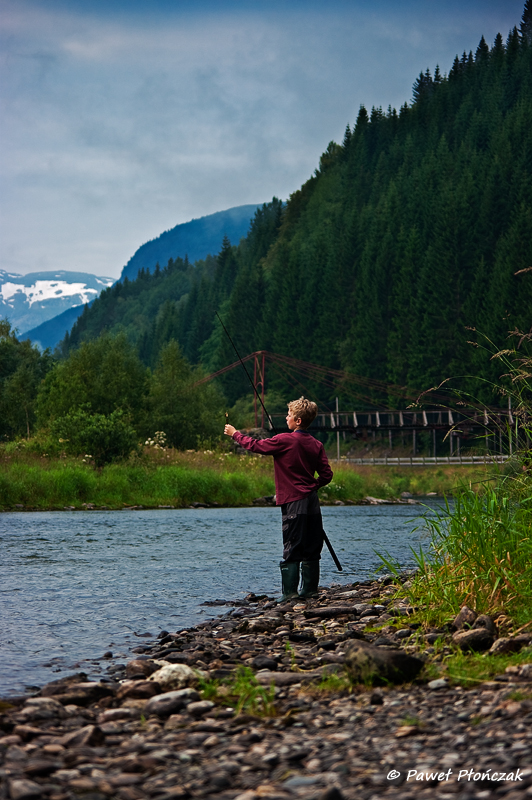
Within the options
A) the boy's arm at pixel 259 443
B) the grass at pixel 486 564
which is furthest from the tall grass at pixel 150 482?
the grass at pixel 486 564

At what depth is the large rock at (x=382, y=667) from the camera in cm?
457

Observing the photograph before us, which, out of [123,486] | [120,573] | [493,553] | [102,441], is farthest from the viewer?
[102,441]

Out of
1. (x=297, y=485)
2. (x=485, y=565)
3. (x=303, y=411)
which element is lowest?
(x=485, y=565)

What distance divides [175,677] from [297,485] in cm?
313

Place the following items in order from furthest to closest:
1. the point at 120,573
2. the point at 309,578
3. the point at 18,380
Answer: the point at 18,380 < the point at 120,573 < the point at 309,578

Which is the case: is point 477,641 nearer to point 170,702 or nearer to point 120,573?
point 170,702

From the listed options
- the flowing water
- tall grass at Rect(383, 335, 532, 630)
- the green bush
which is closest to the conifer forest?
the green bush

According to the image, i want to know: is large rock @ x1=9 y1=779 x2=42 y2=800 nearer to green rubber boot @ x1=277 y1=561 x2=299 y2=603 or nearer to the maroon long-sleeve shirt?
the maroon long-sleeve shirt

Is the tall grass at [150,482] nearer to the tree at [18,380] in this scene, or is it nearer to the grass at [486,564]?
the grass at [486,564]

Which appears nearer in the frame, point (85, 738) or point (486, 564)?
point (85, 738)

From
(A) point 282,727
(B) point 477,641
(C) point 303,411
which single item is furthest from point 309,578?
(A) point 282,727

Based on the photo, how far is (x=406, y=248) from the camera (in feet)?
279

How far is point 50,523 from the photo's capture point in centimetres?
1842

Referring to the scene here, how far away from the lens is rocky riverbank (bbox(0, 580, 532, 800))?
10.1 ft
